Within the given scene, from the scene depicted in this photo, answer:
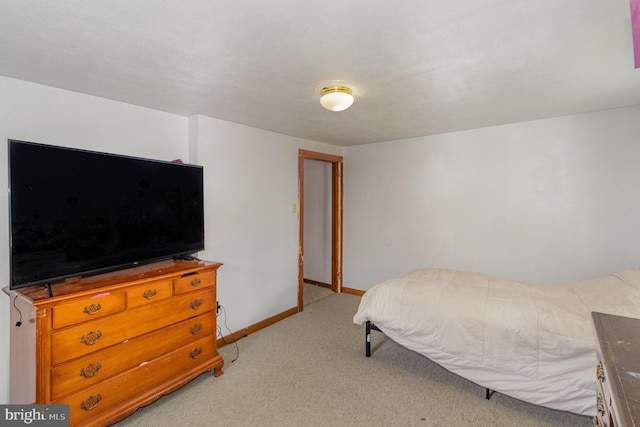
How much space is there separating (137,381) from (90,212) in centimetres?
116

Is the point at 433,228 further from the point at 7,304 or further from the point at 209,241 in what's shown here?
the point at 7,304

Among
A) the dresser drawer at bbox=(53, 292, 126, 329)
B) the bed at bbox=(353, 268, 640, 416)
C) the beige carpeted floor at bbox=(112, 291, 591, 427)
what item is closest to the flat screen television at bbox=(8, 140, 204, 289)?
the dresser drawer at bbox=(53, 292, 126, 329)

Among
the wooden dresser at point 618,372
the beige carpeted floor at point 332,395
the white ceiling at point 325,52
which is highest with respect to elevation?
the white ceiling at point 325,52

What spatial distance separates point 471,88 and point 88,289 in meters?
2.89

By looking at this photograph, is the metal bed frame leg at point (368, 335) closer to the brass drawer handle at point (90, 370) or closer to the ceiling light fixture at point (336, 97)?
the ceiling light fixture at point (336, 97)

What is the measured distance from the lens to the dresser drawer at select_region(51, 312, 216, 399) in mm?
1678

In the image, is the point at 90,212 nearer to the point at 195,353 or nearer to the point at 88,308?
the point at 88,308

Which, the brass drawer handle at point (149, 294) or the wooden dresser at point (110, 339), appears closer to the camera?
the wooden dresser at point (110, 339)

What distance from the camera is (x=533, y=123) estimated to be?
10.5 ft

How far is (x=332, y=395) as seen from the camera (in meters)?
2.26

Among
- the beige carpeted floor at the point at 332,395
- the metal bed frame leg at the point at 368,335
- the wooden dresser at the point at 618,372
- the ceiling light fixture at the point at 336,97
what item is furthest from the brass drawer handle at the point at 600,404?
the ceiling light fixture at the point at 336,97

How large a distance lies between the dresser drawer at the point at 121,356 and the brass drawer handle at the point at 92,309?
0.25 m

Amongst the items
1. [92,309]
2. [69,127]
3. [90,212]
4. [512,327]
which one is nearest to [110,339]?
[92,309]

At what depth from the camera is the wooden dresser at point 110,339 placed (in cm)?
163
